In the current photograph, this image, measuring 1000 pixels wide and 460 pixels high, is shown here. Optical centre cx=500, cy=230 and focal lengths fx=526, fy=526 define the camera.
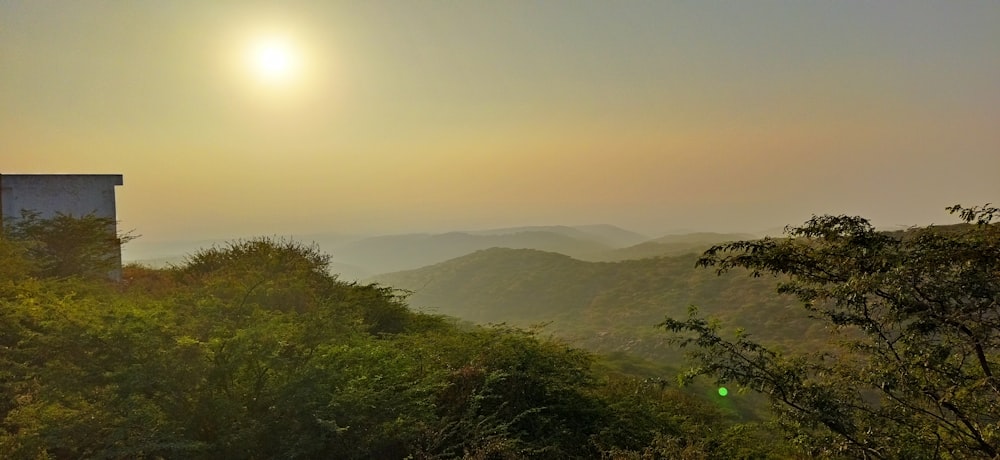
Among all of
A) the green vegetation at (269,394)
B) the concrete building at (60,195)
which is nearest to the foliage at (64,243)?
the concrete building at (60,195)

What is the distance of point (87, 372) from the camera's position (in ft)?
21.2

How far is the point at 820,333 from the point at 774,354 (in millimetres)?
44416

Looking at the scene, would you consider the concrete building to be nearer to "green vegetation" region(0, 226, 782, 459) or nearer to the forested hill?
"green vegetation" region(0, 226, 782, 459)

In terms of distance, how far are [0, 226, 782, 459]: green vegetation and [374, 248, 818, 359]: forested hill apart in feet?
73.0

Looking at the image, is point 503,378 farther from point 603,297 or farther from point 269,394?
point 603,297

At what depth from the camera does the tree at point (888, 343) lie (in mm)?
4965

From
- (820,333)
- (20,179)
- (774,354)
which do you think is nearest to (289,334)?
(774,354)

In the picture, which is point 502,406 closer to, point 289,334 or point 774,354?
point 289,334

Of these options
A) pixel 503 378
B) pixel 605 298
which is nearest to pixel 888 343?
pixel 503 378

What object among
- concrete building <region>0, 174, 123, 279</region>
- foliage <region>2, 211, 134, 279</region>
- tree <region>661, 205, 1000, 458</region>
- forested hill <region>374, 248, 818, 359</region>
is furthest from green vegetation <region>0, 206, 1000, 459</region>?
forested hill <region>374, 248, 818, 359</region>

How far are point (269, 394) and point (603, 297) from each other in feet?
251

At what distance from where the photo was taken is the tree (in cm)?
496

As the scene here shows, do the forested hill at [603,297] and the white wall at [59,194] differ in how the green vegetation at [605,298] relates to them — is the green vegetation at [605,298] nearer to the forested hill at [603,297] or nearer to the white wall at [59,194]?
the forested hill at [603,297]

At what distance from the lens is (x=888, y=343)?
5.78m
